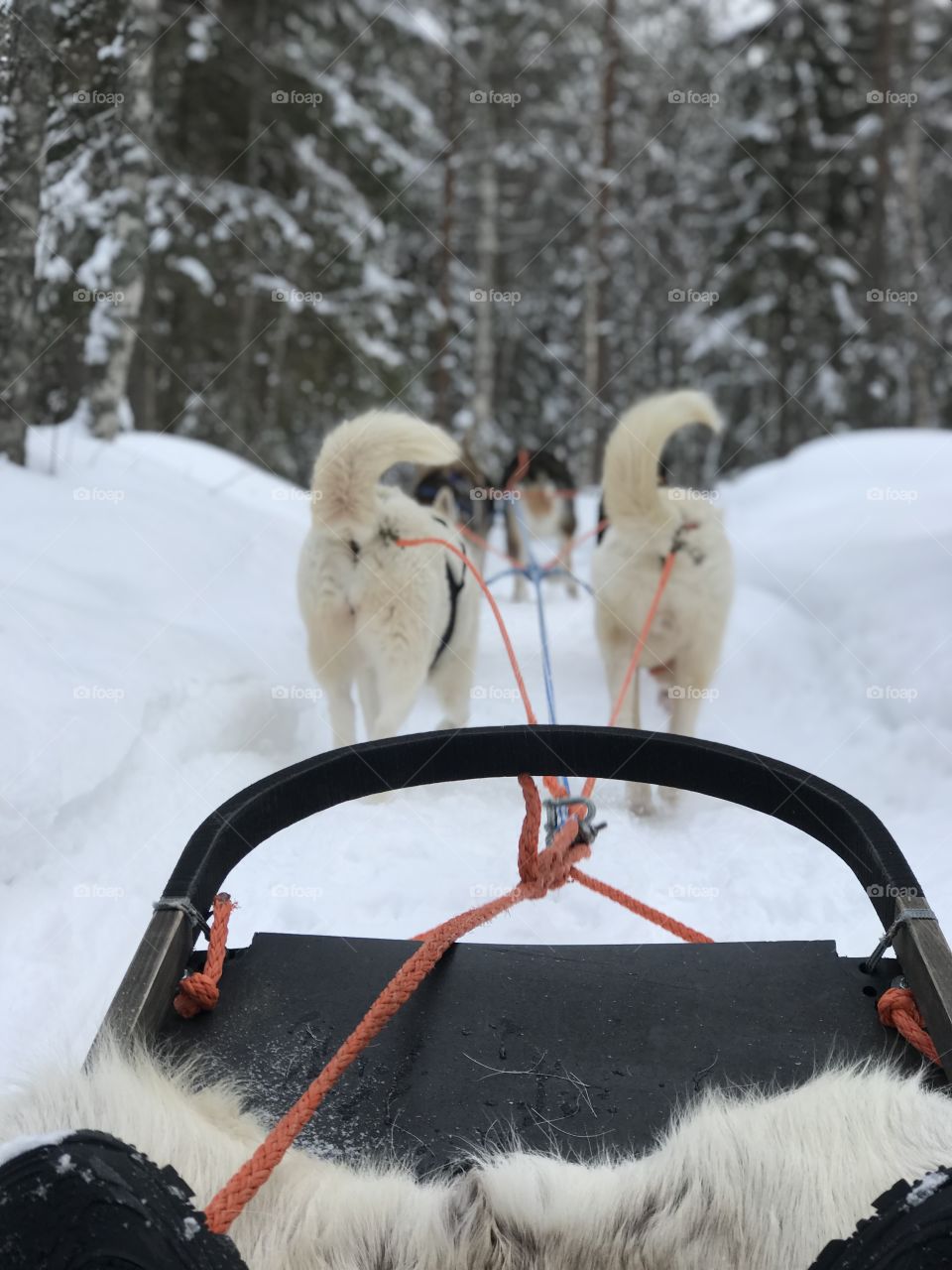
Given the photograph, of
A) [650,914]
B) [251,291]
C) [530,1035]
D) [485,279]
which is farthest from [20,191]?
[485,279]

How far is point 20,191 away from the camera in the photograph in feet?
12.9

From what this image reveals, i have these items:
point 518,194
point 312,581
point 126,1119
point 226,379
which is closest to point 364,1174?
point 126,1119

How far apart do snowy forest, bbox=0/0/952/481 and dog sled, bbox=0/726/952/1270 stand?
2932 millimetres

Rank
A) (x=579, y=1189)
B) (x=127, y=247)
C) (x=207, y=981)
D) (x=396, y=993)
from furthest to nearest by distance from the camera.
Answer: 1. (x=127, y=247)
2. (x=207, y=981)
3. (x=396, y=993)
4. (x=579, y=1189)

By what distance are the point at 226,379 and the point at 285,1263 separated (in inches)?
498

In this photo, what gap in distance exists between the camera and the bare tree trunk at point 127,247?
6.29 meters

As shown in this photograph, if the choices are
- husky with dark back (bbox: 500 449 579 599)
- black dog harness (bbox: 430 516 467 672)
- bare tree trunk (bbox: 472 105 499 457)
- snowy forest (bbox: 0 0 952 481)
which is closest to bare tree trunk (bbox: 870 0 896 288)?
snowy forest (bbox: 0 0 952 481)

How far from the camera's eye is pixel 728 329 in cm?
1861

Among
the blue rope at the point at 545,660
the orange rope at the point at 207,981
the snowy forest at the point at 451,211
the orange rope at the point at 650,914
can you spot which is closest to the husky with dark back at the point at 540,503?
the snowy forest at the point at 451,211

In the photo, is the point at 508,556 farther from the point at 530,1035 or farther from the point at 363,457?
the point at 530,1035

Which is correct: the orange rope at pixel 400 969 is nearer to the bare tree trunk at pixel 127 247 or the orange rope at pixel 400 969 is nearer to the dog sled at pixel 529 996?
the dog sled at pixel 529 996

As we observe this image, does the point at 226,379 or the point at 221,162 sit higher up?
the point at 221,162

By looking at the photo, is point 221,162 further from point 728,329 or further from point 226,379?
point 728,329

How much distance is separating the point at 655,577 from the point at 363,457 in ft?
4.29
